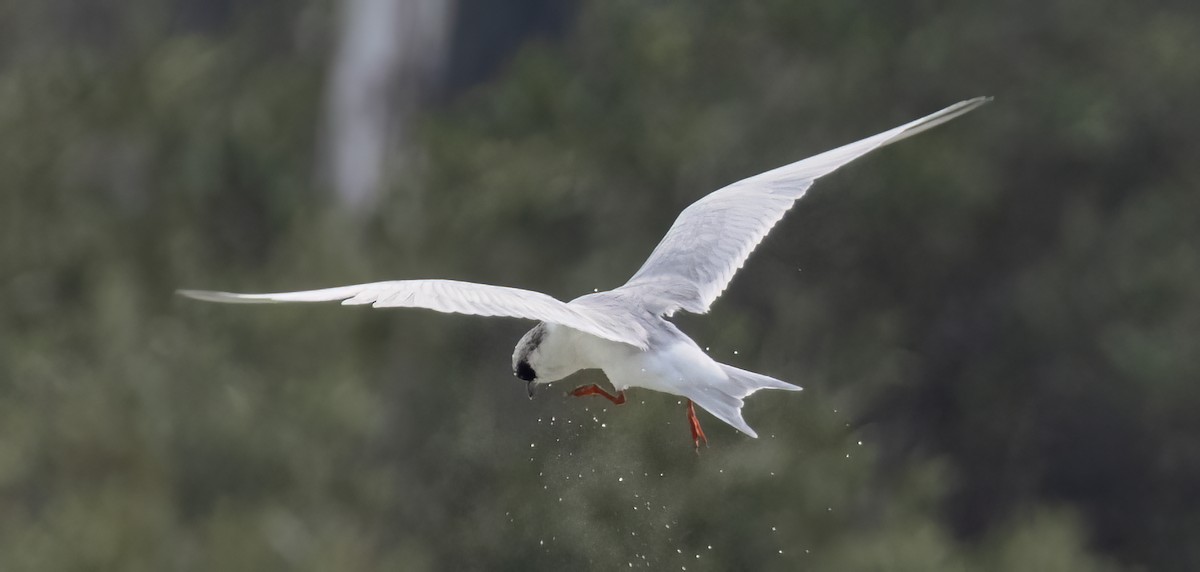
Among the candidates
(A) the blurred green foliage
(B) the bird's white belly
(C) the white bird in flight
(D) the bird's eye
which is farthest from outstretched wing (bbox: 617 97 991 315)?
(A) the blurred green foliage

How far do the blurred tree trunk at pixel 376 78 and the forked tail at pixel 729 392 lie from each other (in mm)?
13849

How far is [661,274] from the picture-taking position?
596 cm

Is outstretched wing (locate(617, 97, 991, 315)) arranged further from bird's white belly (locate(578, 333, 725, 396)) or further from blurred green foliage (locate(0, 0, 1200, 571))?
blurred green foliage (locate(0, 0, 1200, 571))

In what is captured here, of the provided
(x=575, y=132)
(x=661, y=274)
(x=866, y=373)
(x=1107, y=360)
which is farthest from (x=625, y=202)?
(x=661, y=274)

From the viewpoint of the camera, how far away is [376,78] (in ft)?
63.3

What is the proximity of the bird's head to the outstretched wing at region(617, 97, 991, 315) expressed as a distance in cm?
27

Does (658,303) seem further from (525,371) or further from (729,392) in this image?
(729,392)

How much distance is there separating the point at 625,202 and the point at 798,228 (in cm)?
200

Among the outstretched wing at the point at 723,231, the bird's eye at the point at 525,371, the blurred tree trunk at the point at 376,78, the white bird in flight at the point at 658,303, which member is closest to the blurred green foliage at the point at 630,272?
the blurred tree trunk at the point at 376,78

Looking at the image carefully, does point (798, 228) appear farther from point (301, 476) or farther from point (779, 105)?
point (301, 476)

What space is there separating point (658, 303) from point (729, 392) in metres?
0.52

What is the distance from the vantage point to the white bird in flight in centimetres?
473

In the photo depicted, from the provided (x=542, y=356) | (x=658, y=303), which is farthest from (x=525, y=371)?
(x=658, y=303)

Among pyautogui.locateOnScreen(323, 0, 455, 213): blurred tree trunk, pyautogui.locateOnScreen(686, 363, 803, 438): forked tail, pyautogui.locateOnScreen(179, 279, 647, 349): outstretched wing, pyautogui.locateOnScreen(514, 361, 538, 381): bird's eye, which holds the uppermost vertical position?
pyautogui.locateOnScreen(179, 279, 647, 349): outstretched wing
